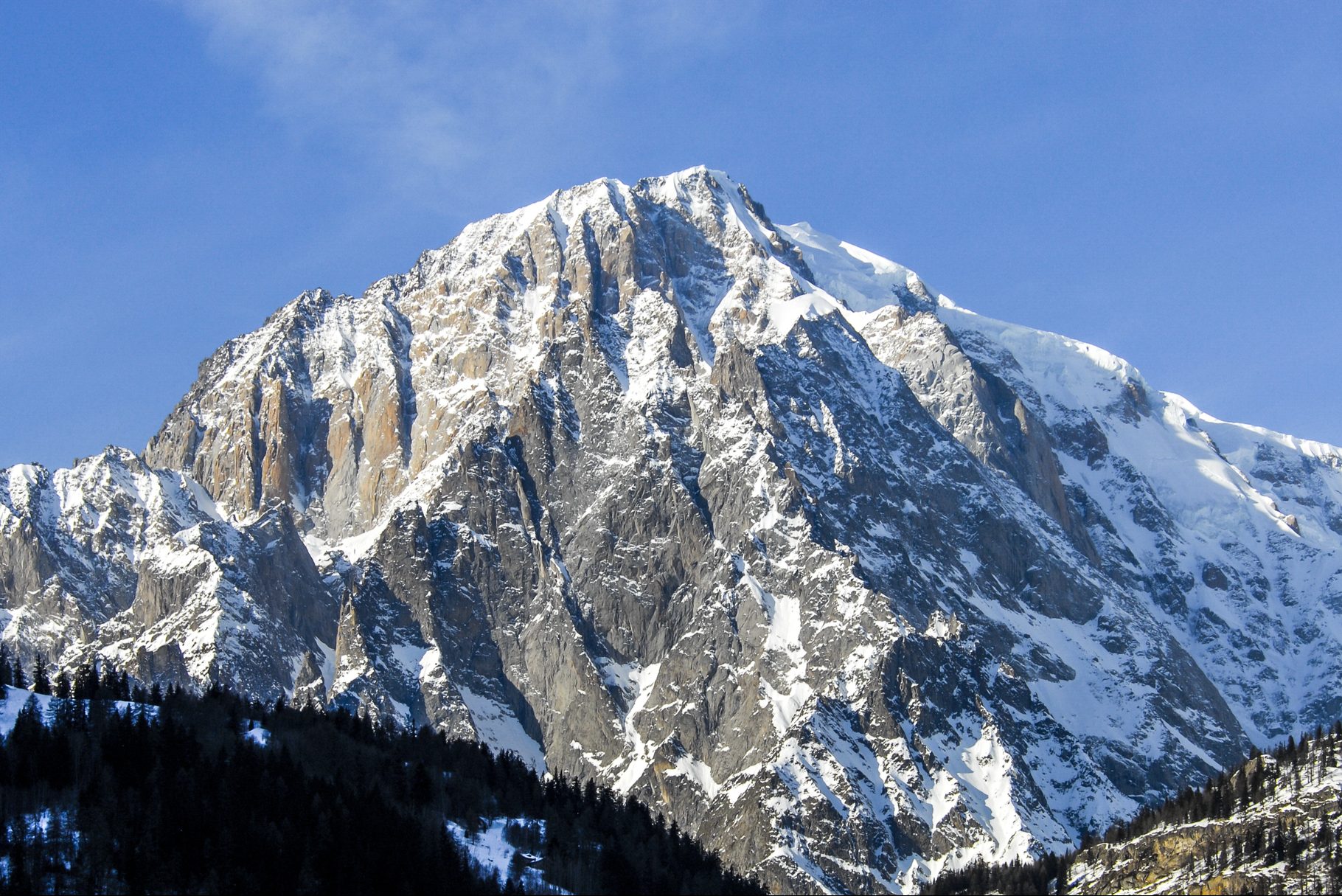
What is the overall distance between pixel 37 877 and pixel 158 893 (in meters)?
9.37

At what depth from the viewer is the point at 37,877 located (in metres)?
197

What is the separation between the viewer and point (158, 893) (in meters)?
200
